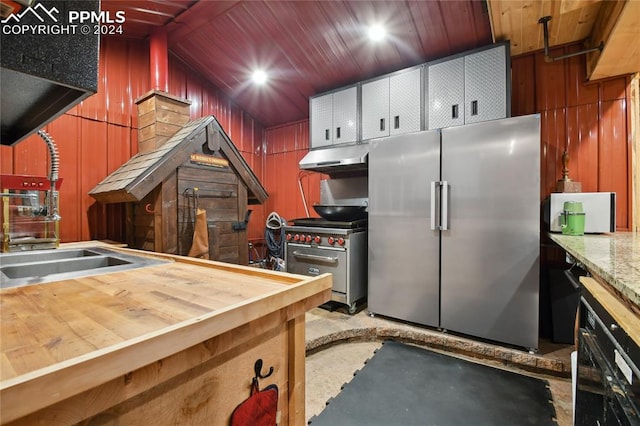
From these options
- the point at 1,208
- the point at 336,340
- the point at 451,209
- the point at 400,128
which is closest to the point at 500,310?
the point at 451,209

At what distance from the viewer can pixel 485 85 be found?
2.65 metres

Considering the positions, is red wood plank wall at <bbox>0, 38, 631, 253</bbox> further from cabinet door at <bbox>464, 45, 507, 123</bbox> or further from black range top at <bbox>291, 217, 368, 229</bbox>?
black range top at <bbox>291, 217, 368, 229</bbox>

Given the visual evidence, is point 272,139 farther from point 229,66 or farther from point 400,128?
point 400,128

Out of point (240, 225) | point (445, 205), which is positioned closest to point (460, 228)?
point (445, 205)

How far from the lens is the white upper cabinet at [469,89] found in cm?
258

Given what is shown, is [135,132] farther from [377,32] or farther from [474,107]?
[474,107]

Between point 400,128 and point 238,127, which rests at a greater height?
point 238,127

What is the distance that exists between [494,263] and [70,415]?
2671 millimetres

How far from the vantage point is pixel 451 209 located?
256cm

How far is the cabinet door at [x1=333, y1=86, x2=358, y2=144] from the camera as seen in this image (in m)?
3.52

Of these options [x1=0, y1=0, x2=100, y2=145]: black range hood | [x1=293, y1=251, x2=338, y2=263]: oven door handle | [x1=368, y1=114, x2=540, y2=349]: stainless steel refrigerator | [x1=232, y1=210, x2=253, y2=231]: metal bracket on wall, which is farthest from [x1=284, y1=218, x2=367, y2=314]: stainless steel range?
[x1=0, y1=0, x2=100, y2=145]: black range hood

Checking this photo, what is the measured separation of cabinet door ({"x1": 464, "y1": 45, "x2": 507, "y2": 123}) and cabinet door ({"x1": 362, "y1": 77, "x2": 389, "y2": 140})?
0.83 meters

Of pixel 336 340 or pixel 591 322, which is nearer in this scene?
pixel 591 322

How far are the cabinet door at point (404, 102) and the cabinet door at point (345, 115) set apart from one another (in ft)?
1.58
